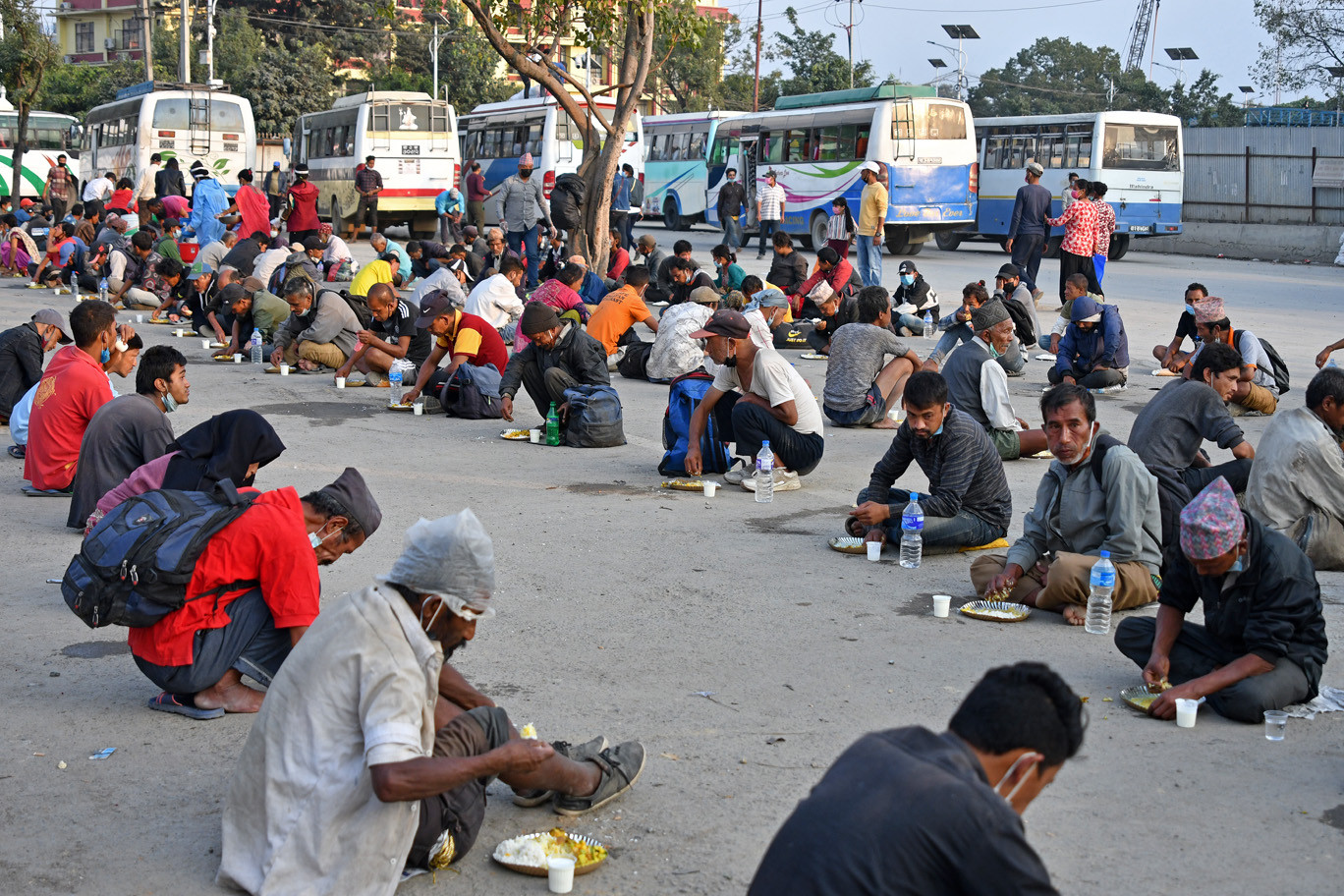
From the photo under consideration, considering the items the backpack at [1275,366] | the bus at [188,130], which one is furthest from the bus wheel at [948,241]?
the backpack at [1275,366]

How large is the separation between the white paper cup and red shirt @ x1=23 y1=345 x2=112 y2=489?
546cm

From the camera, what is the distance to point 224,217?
22359 mm

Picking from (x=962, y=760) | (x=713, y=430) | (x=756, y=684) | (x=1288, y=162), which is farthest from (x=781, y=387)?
(x=1288, y=162)

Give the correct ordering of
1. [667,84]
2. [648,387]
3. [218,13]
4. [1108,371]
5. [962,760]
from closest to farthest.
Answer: [962,760]
[1108,371]
[648,387]
[218,13]
[667,84]

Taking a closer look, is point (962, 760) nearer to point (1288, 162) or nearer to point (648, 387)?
point (648, 387)

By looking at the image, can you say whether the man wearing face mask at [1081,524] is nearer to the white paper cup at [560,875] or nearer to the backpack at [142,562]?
the white paper cup at [560,875]

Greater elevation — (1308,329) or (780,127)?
(780,127)

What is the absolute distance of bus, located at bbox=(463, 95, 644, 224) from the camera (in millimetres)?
33844

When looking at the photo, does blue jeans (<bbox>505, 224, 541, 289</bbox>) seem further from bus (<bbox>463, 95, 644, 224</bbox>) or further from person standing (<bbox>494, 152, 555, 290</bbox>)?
bus (<bbox>463, 95, 644, 224</bbox>)

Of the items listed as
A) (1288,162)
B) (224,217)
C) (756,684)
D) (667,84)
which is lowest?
(756,684)

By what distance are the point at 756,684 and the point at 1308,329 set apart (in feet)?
48.4

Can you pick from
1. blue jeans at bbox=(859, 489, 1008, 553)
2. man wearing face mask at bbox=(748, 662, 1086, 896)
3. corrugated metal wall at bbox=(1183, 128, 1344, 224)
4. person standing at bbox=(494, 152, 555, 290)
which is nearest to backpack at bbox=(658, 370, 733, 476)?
blue jeans at bbox=(859, 489, 1008, 553)

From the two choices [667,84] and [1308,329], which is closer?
[1308,329]

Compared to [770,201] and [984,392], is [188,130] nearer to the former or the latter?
[770,201]
